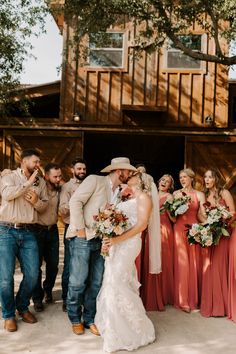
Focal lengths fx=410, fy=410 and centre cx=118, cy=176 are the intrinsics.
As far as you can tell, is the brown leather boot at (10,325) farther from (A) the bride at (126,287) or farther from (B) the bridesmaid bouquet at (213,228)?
(B) the bridesmaid bouquet at (213,228)

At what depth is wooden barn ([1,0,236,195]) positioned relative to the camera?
13.2 meters

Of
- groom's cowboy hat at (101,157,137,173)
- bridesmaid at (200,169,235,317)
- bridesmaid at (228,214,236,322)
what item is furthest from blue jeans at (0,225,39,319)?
bridesmaid at (228,214,236,322)

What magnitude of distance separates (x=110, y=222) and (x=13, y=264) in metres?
1.48

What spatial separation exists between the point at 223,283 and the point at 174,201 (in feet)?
4.58

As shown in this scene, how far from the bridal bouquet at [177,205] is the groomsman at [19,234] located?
2.04 meters

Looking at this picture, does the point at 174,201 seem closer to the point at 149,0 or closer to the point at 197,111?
the point at 149,0

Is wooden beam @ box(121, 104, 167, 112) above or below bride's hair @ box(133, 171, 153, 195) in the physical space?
above

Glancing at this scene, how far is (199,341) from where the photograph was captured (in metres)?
4.85

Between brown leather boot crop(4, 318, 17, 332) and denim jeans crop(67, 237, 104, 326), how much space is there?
27.1 inches

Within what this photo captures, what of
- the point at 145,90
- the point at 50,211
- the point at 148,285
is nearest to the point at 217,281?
the point at 148,285

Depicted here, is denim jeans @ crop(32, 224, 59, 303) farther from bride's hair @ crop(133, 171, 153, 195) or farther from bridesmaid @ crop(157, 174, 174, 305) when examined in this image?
bride's hair @ crop(133, 171, 153, 195)

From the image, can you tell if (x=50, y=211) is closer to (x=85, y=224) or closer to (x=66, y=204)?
(x=66, y=204)

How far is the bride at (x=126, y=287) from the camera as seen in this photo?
4586mm

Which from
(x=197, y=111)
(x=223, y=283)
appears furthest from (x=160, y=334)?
(x=197, y=111)
